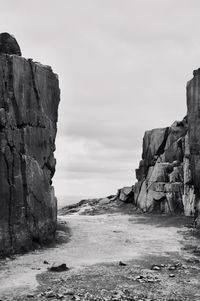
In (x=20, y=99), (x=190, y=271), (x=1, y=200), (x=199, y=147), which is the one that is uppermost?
(x=20, y=99)

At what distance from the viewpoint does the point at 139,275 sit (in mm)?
27562

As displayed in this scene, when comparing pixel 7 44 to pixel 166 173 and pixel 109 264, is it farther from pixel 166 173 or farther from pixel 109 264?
pixel 166 173

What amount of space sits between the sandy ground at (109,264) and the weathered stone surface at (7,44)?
21.2m

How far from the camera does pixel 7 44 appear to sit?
132ft

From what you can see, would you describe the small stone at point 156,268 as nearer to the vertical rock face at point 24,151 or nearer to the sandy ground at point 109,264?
the sandy ground at point 109,264

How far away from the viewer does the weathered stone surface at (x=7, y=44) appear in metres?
40.0

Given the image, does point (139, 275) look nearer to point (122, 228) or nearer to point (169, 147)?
point (122, 228)

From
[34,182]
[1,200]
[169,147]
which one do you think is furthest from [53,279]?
[169,147]

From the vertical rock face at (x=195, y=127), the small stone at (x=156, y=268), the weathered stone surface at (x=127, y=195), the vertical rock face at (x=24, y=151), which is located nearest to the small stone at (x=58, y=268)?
the vertical rock face at (x=24, y=151)

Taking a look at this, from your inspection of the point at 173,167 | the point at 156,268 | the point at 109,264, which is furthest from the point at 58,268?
the point at 173,167

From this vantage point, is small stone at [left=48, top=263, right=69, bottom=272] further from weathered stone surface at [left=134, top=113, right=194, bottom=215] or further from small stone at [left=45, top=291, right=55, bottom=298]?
weathered stone surface at [left=134, top=113, right=194, bottom=215]

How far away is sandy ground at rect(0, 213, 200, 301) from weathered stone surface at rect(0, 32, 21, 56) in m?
21.2

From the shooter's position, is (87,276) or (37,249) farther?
(37,249)

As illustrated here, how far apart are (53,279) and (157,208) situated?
42.5 metres
